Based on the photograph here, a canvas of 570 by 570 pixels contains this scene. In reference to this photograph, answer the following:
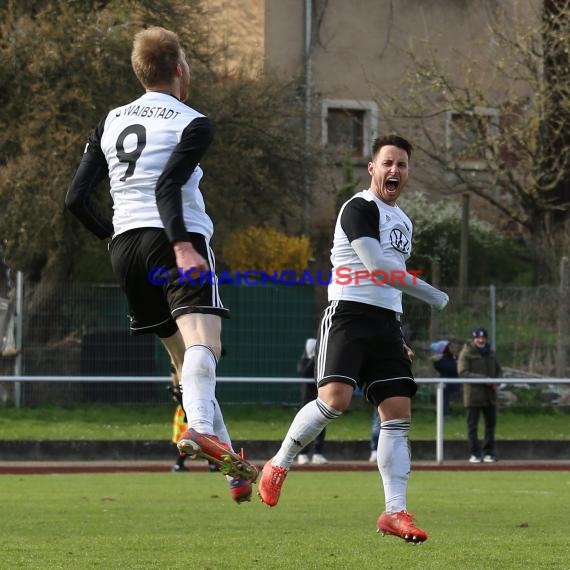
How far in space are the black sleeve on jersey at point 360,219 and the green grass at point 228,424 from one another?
46.5 ft

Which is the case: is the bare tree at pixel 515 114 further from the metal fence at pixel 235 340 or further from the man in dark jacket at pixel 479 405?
the man in dark jacket at pixel 479 405

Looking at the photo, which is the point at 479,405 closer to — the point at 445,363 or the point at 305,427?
the point at 445,363

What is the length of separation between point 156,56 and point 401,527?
2950mm

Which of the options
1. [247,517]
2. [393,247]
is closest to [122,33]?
[247,517]

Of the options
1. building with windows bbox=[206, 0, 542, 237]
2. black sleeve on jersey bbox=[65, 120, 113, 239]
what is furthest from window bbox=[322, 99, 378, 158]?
black sleeve on jersey bbox=[65, 120, 113, 239]

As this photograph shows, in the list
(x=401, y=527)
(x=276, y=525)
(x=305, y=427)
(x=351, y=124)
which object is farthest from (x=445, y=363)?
(x=401, y=527)

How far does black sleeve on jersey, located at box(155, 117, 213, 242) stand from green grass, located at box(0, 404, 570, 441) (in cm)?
1548

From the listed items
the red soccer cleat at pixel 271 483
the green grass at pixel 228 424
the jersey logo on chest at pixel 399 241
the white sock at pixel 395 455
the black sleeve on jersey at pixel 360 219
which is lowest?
the green grass at pixel 228 424

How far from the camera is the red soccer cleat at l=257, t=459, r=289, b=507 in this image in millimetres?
8000

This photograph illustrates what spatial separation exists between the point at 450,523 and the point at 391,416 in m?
3.32

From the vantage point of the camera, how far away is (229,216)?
2830 cm

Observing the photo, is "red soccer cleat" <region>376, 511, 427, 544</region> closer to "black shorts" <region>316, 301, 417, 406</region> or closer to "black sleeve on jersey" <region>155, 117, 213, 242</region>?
"black shorts" <region>316, 301, 417, 406</region>

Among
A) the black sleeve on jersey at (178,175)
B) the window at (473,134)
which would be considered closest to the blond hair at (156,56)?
the black sleeve on jersey at (178,175)

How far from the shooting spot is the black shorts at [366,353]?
26.5 ft
